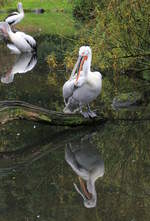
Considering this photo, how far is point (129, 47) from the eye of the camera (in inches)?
407

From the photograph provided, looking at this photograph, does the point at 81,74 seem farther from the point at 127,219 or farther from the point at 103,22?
the point at 127,219

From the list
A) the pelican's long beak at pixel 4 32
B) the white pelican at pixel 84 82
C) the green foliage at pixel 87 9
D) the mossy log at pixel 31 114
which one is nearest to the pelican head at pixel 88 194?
the mossy log at pixel 31 114

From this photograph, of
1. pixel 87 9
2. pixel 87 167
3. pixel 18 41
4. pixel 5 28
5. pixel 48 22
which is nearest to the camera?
pixel 87 167

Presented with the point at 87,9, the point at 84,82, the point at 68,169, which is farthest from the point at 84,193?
the point at 87,9

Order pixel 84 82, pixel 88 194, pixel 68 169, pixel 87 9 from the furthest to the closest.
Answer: pixel 87 9, pixel 84 82, pixel 68 169, pixel 88 194

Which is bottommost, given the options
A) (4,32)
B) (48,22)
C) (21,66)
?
(21,66)

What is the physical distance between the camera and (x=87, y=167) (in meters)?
7.43

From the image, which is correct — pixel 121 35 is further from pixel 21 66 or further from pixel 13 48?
pixel 13 48

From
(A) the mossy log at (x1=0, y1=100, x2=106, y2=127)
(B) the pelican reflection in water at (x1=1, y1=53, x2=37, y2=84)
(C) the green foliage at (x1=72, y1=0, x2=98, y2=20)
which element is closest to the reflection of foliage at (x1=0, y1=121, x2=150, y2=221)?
(A) the mossy log at (x1=0, y1=100, x2=106, y2=127)

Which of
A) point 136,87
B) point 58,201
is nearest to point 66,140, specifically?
point 58,201

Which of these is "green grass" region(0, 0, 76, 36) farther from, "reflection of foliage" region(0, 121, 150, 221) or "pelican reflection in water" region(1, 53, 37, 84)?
"reflection of foliage" region(0, 121, 150, 221)

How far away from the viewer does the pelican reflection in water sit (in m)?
13.7

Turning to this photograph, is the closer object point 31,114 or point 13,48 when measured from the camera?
point 31,114

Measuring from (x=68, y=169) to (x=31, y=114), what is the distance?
4.93ft
